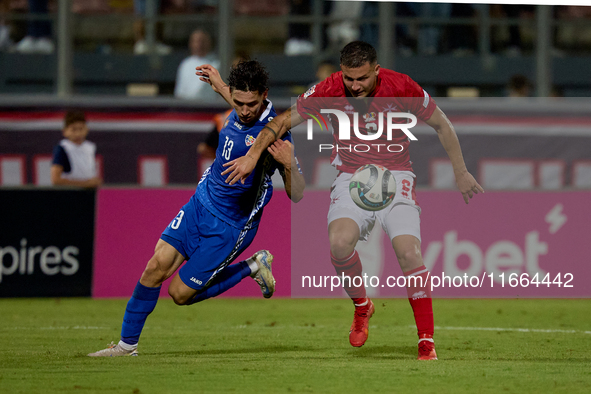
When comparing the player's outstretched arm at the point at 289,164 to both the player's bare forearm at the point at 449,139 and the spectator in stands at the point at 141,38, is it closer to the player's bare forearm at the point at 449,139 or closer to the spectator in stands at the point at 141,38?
the player's bare forearm at the point at 449,139

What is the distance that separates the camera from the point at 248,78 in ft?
17.8

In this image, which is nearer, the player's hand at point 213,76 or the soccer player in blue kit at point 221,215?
the soccer player in blue kit at point 221,215

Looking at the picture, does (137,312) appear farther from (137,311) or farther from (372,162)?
(372,162)

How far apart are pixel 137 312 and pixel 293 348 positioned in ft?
3.77

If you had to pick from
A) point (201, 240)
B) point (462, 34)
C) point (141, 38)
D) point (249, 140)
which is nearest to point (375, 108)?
point (249, 140)

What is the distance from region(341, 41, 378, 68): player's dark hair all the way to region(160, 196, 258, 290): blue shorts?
136cm

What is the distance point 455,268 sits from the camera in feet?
29.8

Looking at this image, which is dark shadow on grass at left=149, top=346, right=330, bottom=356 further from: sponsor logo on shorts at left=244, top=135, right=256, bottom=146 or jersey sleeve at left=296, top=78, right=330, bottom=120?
jersey sleeve at left=296, top=78, right=330, bottom=120

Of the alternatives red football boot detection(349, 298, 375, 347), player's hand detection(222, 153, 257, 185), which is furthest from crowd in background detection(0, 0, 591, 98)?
player's hand detection(222, 153, 257, 185)

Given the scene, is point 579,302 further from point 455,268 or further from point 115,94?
point 115,94

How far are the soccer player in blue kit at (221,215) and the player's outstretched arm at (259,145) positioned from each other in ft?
0.21

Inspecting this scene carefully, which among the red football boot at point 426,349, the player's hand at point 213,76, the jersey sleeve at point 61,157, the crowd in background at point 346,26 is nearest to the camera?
the red football boot at point 426,349

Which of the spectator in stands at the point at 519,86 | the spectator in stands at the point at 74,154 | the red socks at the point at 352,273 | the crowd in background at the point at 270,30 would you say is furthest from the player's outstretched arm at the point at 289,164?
the spectator in stands at the point at 519,86

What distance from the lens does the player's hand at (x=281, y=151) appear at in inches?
217
